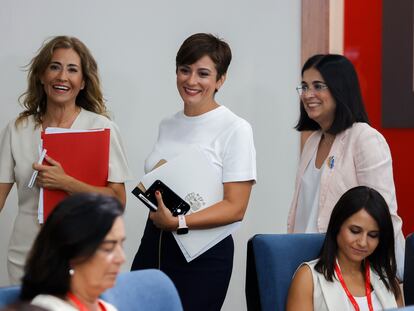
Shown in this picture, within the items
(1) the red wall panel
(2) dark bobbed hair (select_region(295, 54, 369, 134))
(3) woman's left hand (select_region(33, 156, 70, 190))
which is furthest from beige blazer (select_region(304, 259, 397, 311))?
(1) the red wall panel

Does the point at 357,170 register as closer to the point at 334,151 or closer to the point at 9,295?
the point at 334,151

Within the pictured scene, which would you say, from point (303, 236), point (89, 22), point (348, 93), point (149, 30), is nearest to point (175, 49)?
point (149, 30)

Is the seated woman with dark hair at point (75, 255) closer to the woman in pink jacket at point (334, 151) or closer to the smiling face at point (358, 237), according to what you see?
the smiling face at point (358, 237)

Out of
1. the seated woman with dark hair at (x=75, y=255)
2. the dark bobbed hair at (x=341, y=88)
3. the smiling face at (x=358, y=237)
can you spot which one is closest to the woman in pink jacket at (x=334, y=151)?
the dark bobbed hair at (x=341, y=88)

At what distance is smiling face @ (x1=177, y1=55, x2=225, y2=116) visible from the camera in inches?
123

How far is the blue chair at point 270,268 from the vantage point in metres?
2.94

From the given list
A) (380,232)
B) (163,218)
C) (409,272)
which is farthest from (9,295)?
(409,272)

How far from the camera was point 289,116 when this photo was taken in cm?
485

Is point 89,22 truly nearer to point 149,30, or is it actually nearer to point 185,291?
point 149,30

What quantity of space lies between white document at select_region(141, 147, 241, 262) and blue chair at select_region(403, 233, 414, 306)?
2.27ft

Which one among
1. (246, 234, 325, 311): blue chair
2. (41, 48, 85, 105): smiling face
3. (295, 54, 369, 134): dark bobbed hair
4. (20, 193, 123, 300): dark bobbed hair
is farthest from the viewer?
(295, 54, 369, 134): dark bobbed hair

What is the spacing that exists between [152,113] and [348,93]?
4.67 feet

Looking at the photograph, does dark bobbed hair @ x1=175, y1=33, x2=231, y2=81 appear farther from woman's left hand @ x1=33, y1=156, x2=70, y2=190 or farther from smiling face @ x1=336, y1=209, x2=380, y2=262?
smiling face @ x1=336, y1=209, x2=380, y2=262

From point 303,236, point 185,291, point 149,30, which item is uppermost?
point 149,30
